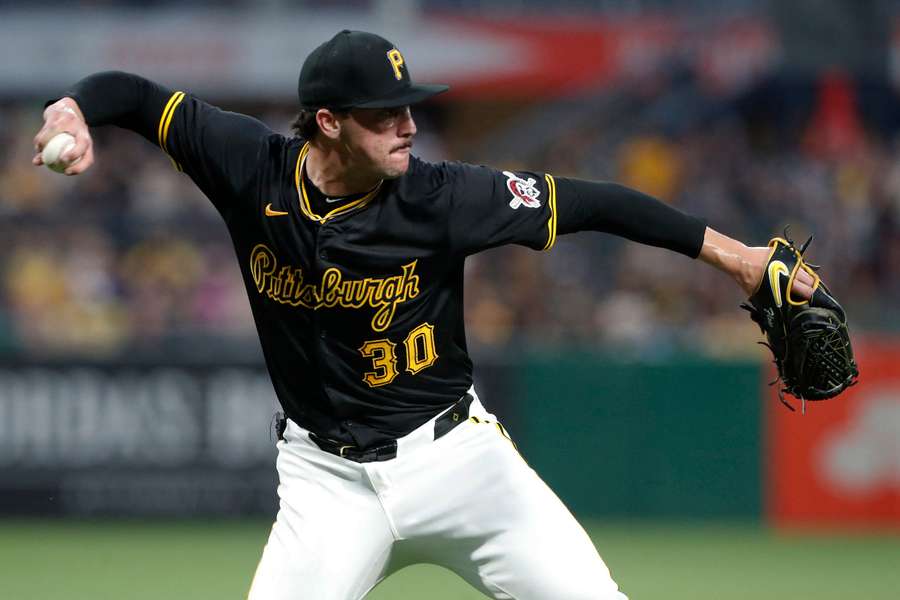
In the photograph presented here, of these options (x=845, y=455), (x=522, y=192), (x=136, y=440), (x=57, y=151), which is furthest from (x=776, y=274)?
(x=136, y=440)

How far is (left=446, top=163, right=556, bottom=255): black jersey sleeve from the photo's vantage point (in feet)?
14.7

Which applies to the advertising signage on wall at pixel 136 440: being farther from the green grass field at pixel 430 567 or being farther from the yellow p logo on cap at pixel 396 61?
the yellow p logo on cap at pixel 396 61

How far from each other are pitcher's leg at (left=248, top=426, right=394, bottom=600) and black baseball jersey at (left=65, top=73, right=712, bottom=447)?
126mm

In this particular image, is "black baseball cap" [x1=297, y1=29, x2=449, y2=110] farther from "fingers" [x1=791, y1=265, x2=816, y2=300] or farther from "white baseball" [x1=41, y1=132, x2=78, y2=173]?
"fingers" [x1=791, y1=265, x2=816, y2=300]

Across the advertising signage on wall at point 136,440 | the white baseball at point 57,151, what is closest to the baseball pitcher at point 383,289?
the white baseball at point 57,151

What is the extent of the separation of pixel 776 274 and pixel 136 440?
6861 mm

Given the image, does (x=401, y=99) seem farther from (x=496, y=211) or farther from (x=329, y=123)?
(x=496, y=211)

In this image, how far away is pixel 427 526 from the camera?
4434 mm

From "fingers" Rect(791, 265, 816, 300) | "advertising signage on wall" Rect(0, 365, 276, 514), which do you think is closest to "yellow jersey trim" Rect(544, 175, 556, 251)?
"fingers" Rect(791, 265, 816, 300)

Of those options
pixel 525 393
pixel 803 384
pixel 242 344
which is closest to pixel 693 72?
pixel 525 393

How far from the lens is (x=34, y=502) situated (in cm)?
1051

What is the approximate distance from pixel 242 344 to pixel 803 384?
6.54 meters

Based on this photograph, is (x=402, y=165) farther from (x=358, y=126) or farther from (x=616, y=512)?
(x=616, y=512)

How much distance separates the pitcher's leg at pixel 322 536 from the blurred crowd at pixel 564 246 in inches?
245
